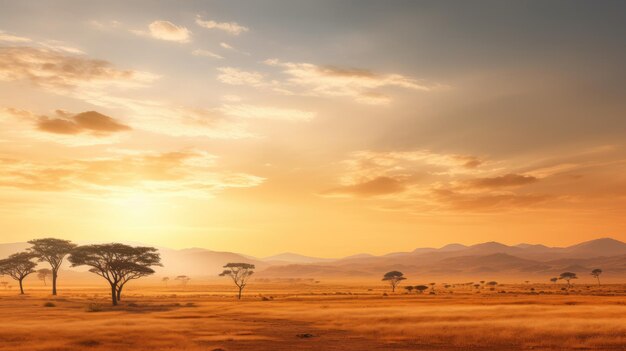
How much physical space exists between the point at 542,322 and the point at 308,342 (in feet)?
68.6

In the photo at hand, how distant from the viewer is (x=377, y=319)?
47.3 metres

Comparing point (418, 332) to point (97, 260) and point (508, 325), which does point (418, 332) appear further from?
point (97, 260)

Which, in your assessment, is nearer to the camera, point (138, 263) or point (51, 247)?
point (138, 263)

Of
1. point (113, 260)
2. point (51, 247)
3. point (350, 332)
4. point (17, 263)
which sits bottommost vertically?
point (350, 332)

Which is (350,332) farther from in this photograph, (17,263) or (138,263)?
(17,263)

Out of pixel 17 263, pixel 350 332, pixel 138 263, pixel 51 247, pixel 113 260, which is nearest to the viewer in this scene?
pixel 350 332

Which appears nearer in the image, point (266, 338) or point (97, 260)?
point (266, 338)

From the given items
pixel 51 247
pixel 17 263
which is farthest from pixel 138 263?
pixel 17 263

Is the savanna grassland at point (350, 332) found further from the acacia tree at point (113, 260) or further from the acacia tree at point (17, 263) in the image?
the acacia tree at point (17, 263)

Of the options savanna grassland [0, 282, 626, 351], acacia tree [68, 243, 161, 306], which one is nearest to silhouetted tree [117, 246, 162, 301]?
acacia tree [68, 243, 161, 306]

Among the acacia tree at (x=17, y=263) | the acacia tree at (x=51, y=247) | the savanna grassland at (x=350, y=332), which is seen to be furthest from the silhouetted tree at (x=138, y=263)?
the acacia tree at (x=17, y=263)

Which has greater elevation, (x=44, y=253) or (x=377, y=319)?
(x=44, y=253)

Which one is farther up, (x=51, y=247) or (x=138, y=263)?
(x=51, y=247)

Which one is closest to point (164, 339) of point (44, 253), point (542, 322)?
point (542, 322)
